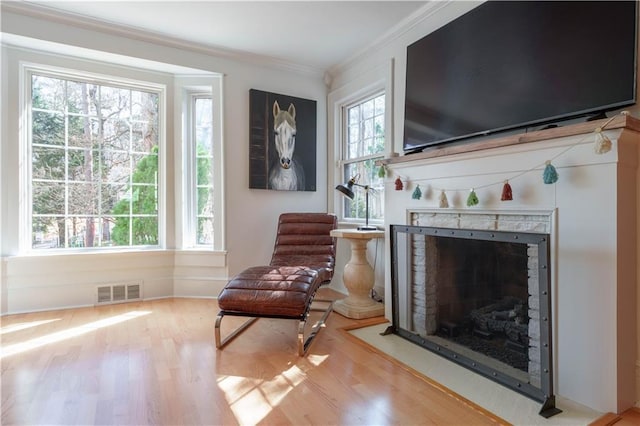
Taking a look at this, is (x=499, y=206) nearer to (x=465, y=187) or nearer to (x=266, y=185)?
(x=465, y=187)

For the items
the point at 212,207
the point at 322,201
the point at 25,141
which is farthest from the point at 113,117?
the point at 322,201

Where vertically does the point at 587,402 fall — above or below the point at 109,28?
below

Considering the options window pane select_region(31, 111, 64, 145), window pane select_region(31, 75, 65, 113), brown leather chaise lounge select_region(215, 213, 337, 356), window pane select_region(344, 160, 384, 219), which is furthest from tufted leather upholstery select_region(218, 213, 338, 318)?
window pane select_region(31, 75, 65, 113)

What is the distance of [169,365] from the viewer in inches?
78.6

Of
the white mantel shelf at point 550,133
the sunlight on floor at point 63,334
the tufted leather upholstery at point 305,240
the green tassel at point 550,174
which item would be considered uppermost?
the white mantel shelf at point 550,133

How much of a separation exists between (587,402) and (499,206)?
0.99 meters

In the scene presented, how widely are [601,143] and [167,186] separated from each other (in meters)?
3.42

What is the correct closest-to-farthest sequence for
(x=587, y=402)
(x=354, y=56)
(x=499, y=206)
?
(x=587, y=402)
(x=499, y=206)
(x=354, y=56)

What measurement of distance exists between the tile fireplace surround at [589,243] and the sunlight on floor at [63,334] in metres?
2.94

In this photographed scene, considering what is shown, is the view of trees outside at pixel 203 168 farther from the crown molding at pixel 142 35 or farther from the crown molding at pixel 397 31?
the crown molding at pixel 397 31

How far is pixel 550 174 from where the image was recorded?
1.63 m

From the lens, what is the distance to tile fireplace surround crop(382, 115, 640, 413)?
1.50 m

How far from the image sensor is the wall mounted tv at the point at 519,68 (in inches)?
62.9

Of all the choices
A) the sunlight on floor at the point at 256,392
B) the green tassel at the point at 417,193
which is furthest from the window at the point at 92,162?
Answer: the green tassel at the point at 417,193
